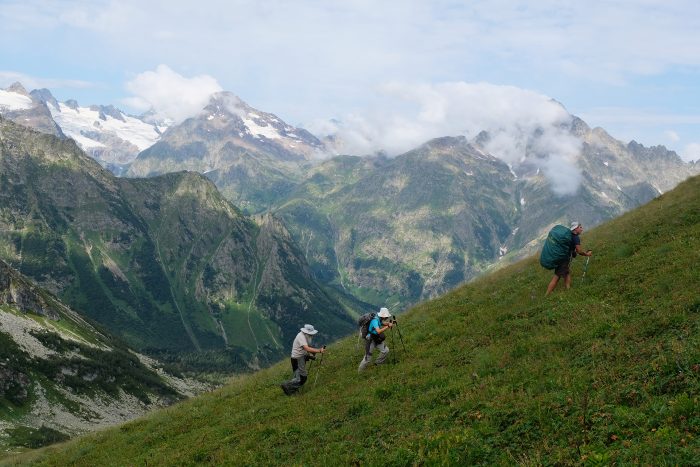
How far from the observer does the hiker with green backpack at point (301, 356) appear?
25.9 metres

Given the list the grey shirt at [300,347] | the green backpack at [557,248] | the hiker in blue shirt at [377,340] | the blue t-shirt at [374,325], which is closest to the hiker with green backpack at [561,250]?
the green backpack at [557,248]

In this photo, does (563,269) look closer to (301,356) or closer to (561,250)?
(561,250)

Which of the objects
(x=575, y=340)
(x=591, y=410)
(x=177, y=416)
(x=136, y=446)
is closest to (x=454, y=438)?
(x=591, y=410)

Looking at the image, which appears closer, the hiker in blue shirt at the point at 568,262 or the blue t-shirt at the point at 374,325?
the blue t-shirt at the point at 374,325

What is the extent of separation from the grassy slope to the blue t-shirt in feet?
6.37

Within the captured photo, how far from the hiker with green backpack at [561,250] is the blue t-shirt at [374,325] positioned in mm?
8907

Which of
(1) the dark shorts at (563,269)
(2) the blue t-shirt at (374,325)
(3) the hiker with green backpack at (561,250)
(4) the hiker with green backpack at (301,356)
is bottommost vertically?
(4) the hiker with green backpack at (301,356)

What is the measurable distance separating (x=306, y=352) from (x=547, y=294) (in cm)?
1262

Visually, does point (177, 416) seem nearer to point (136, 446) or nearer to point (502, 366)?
point (136, 446)

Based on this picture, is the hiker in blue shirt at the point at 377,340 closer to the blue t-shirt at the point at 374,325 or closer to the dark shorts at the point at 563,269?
the blue t-shirt at the point at 374,325

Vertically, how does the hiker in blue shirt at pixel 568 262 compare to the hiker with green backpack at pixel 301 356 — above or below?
above

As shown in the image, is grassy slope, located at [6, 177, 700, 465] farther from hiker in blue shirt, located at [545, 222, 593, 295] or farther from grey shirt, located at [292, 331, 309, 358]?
grey shirt, located at [292, 331, 309, 358]

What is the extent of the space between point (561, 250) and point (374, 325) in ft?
33.3

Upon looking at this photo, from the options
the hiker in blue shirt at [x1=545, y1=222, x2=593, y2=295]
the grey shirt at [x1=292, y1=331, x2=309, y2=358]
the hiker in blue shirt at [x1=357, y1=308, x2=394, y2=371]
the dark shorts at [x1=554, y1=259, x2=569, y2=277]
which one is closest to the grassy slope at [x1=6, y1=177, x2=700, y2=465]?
the hiker in blue shirt at [x1=357, y1=308, x2=394, y2=371]
